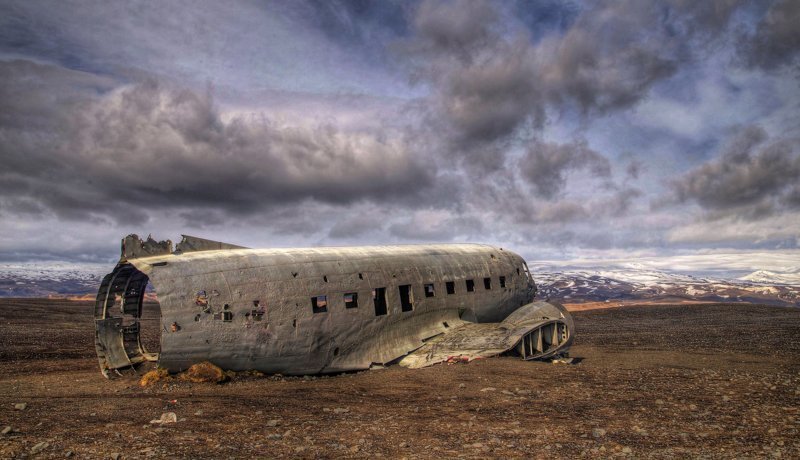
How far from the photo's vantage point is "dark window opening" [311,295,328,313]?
14812 mm

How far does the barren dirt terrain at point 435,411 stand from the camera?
772 centimetres

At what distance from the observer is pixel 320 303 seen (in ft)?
50.5

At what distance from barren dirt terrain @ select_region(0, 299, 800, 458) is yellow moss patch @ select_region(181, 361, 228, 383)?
231 millimetres

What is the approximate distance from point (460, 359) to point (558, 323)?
4148 mm

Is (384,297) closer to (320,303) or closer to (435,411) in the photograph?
(320,303)

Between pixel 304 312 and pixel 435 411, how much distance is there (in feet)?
19.5

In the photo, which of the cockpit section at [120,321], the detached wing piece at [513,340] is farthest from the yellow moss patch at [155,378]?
the detached wing piece at [513,340]

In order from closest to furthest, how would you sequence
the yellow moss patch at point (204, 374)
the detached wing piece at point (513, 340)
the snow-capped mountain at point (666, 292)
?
the yellow moss patch at point (204, 374), the detached wing piece at point (513, 340), the snow-capped mountain at point (666, 292)

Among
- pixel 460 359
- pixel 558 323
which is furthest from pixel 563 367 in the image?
pixel 460 359

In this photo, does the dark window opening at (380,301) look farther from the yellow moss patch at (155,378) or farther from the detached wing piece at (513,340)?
the yellow moss patch at (155,378)

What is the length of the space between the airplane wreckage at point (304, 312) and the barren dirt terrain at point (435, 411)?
778mm

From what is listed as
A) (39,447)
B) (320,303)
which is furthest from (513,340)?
(39,447)

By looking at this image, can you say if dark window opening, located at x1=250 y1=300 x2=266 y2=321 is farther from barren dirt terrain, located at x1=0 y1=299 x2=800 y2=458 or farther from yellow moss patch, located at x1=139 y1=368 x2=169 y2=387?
yellow moss patch, located at x1=139 y1=368 x2=169 y2=387

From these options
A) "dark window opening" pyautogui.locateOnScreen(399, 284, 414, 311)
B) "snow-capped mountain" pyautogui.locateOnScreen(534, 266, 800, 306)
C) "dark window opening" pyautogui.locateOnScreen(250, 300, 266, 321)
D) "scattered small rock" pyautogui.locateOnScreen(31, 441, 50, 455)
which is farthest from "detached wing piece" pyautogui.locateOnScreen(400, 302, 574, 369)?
"snow-capped mountain" pyautogui.locateOnScreen(534, 266, 800, 306)
